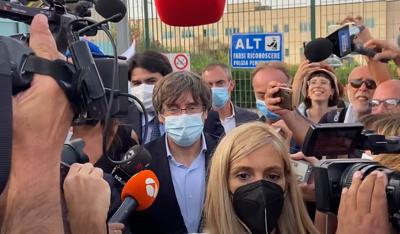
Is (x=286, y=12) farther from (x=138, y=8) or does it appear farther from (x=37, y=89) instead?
(x=37, y=89)

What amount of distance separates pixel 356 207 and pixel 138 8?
5.05 meters

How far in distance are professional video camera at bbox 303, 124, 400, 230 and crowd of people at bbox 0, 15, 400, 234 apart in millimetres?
88

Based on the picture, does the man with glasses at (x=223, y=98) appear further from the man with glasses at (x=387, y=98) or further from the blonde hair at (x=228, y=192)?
the blonde hair at (x=228, y=192)

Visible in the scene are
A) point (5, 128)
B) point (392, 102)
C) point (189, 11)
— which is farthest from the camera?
point (392, 102)

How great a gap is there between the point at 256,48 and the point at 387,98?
305cm

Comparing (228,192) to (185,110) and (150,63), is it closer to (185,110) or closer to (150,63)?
(185,110)

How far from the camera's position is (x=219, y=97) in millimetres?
4555

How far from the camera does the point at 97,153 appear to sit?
2.41 metres

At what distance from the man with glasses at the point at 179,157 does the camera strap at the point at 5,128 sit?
58.9 inches

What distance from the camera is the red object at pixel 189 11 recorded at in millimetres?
2154

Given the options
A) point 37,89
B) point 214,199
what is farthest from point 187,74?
point 37,89

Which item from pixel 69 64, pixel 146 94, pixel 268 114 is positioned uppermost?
pixel 69 64

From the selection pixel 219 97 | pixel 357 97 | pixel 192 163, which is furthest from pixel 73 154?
pixel 219 97

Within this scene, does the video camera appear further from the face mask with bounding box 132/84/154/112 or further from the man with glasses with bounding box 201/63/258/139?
the man with glasses with bounding box 201/63/258/139
